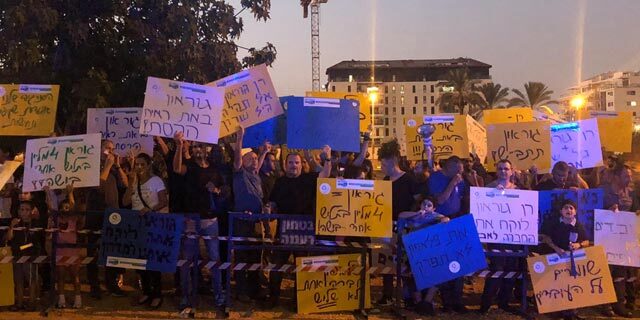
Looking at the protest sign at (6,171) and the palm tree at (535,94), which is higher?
the palm tree at (535,94)

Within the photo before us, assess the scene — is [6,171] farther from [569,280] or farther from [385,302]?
[569,280]

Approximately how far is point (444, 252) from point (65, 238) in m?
4.74

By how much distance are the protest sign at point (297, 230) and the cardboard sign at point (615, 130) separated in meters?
5.33

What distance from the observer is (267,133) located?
923 centimetres

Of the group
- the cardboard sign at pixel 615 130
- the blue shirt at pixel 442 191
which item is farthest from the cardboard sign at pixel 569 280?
the cardboard sign at pixel 615 130

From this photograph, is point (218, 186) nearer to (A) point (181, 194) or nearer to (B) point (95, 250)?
(A) point (181, 194)

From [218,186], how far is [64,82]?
4.38 m

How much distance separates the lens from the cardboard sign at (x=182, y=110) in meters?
7.77

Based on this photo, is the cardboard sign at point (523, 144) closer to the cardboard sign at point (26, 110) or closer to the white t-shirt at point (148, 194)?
the white t-shirt at point (148, 194)

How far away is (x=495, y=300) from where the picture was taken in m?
8.62

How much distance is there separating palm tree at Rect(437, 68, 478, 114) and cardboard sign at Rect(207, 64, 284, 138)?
6995 centimetres

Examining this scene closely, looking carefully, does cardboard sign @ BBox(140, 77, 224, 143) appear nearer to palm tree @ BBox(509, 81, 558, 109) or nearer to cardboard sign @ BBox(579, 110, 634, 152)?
cardboard sign @ BBox(579, 110, 634, 152)

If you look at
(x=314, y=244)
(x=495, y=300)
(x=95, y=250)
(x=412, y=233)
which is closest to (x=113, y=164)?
(x=95, y=250)

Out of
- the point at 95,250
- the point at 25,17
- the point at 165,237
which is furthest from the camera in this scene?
the point at 25,17
